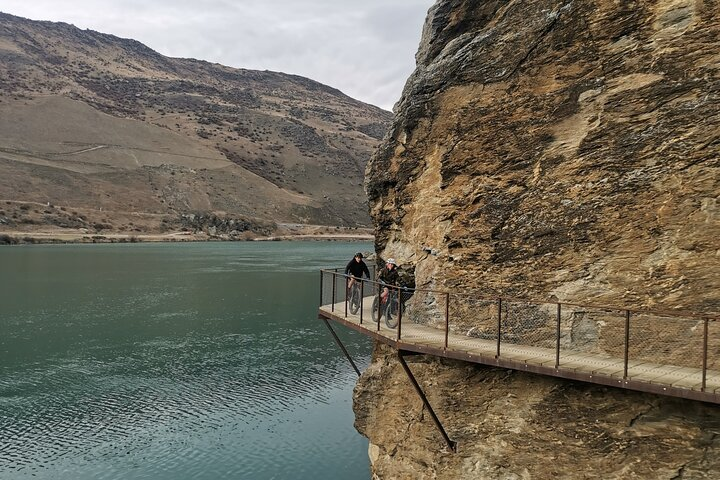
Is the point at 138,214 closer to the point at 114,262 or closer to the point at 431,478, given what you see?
the point at 114,262

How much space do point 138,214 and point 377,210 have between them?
10904cm

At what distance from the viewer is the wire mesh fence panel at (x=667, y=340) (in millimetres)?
8102

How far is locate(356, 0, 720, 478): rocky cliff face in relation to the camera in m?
8.47

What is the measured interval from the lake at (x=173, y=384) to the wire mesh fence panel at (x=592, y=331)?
982 centimetres

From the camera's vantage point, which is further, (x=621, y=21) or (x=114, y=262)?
(x=114, y=262)

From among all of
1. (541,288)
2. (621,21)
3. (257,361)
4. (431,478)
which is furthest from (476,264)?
(257,361)

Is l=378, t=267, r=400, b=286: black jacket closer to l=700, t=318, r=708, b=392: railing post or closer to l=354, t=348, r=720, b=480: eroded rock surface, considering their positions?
l=354, t=348, r=720, b=480: eroded rock surface

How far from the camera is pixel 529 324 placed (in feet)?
32.2

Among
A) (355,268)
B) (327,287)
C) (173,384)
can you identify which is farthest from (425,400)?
(173,384)

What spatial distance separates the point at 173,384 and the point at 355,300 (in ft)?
49.3

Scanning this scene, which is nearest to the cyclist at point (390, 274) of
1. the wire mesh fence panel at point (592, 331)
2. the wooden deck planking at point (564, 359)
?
the wooden deck planking at point (564, 359)

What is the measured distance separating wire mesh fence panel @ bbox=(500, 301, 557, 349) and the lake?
30.0 ft

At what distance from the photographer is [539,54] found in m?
10.4

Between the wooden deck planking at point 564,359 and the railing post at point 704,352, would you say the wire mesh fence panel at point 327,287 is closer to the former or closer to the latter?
the wooden deck planking at point 564,359
